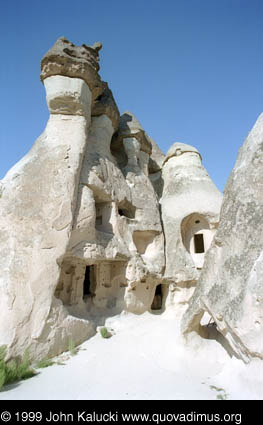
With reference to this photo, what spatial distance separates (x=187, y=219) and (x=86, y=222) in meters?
4.75

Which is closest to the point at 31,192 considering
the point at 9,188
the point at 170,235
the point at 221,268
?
the point at 9,188

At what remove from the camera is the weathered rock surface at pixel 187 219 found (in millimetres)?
9859

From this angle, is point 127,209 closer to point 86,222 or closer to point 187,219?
point 187,219

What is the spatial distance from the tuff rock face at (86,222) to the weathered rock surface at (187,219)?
39mm

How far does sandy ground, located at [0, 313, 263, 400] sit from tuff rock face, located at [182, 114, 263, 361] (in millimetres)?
470

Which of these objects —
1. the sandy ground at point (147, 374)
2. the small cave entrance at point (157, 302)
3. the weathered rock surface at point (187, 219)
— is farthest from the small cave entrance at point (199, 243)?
the sandy ground at point (147, 374)

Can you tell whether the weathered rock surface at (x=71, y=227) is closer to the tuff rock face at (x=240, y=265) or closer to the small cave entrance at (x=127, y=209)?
the small cave entrance at (x=127, y=209)

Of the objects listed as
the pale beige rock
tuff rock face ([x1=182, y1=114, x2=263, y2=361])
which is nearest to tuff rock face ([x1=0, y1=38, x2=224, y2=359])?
the pale beige rock

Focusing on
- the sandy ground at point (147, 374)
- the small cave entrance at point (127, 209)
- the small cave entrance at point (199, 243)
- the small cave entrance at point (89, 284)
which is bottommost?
the sandy ground at point (147, 374)

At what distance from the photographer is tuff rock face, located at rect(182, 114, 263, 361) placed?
A: 407 cm

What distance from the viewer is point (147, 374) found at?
504 cm

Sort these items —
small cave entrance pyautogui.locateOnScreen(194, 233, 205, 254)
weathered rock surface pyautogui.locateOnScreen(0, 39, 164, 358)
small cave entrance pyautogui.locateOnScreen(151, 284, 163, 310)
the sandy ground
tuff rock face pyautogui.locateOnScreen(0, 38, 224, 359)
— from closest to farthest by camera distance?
1. the sandy ground
2. weathered rock surface pyautogui.locateOnScreen(0, 39, 164, 358)
3. tuff rock face pyautogui.locateOnScreen(0, 38, 224, 359)
4. small cave entrance pyautogui.locateOnScreen(151, 284, 163, 310)
5. small cave entrance pyautogui.locateOnScreen(194, 233, 205, 254)

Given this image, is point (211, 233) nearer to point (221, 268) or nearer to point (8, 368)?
point (221, 268)

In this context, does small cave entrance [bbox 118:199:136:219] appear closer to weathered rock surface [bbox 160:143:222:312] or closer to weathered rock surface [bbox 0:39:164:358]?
weathered rock surface [bbox 0:39:164:358]
